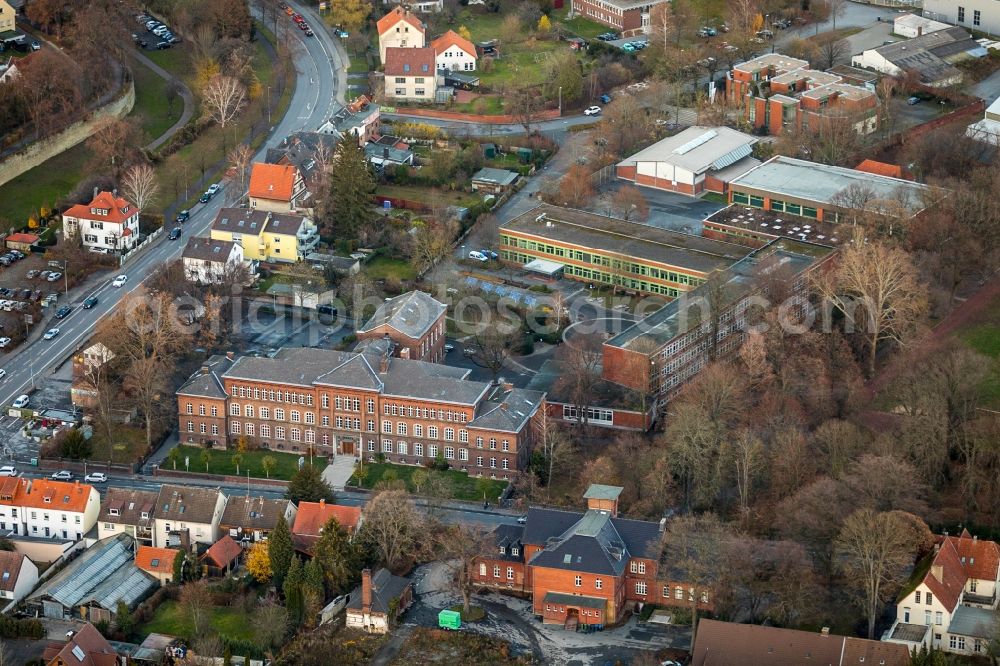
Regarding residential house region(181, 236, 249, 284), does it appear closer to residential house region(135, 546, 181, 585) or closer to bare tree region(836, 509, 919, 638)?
residential house region(135, 546, 181, 585)

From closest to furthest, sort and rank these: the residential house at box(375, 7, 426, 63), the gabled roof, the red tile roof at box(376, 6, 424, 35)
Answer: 1. the gabled roof
2. the residential house at box(375, 7, 426, 63)
3. the red tile roof at box(376, 6, 424, 35)

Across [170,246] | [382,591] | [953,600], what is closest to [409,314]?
[170,246]

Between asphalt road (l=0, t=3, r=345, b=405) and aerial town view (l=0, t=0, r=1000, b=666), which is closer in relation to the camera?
aerial town view (l=0, t=0, r=1000, b=666)

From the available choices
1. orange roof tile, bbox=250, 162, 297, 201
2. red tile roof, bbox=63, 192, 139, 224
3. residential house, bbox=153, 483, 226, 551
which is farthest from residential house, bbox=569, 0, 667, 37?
residential house, bbox=153, 483, 226, 551

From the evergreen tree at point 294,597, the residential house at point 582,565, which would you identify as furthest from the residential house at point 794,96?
the evergreen tree at point 294,597

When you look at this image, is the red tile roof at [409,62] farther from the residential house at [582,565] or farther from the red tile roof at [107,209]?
the residential house at [582,565]

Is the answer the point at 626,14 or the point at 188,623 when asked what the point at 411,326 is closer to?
the point at 188,623
